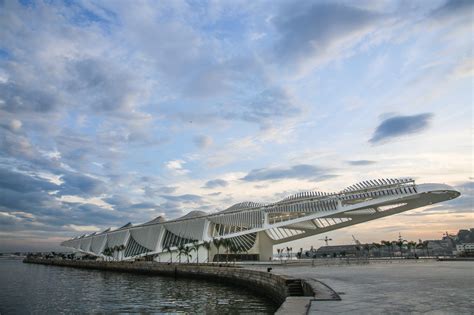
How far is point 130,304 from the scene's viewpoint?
23.9 meters

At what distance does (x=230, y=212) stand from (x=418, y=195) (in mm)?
30330

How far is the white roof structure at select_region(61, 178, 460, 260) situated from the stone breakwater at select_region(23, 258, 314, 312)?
8627 mm

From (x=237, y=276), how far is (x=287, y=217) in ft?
87.6

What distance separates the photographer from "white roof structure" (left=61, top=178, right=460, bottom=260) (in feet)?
158

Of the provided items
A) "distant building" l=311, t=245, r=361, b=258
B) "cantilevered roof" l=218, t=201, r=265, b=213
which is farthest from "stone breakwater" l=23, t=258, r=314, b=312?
"distant building" l=311, t=245, r=361, b=258

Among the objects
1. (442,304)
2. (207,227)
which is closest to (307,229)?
(207,227)

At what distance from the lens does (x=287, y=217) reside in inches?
2327

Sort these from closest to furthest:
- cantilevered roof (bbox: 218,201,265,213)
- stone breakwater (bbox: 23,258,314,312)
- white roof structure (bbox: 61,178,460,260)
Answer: stone breakwater (bbox: 23,258,314,312) < white roof structure (bbox: 61,178,460,260) < cantilevered roof (bbox: 218,201,265,213)

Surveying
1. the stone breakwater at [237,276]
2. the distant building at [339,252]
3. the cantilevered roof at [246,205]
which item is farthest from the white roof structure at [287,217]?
the distant building at [339,252]

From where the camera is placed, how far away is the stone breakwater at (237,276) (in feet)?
60.1

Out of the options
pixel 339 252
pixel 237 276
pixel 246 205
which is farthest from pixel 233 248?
pixel 339 252

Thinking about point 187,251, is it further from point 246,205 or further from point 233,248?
point 246,205

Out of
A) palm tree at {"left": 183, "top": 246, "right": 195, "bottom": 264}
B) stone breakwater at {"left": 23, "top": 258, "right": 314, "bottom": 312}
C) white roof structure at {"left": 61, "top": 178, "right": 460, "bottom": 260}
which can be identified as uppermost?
white roof structure at {"left": 61, "top": 178, "right": 460, "bottom": 260}

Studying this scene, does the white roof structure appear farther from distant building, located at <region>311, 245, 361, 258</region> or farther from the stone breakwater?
distant building, located at <region>311, 245, 361, 258</region>
